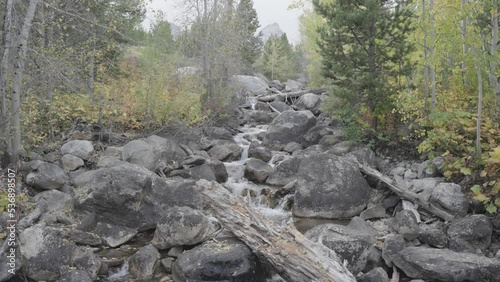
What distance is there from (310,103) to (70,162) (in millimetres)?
15124

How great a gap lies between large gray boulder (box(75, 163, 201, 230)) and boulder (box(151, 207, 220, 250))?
101 cm

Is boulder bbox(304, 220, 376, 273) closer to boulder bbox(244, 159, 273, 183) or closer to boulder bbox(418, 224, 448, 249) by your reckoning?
boulder bbox(418, 224, 448, 249)

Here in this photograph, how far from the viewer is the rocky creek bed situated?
629 cm

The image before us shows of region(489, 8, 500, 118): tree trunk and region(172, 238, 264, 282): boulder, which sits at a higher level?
region(489, 8, 500, 118): tree trunk

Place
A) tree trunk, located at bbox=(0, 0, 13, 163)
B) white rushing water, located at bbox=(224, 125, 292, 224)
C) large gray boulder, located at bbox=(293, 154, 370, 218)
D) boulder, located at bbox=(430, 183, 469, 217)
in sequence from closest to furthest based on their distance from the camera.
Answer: boulder, located at bbox=(430, 183, 469, 217), tree trunk, located at bbox=(0, 0, 13, 163), large gray boulder, located at bbox=(293, 154, 370, 218), white rushing water, located at bbox=(224, 125, 292, 224)

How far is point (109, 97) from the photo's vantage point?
1342 cm

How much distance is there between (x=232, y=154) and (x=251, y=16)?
1200 inches

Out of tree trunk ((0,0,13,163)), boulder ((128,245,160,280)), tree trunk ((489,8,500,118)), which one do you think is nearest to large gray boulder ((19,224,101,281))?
boulder ((128,245,160,280))

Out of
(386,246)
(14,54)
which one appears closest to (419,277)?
(386,246)

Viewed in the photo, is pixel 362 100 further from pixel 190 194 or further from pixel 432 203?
pixel 190 194

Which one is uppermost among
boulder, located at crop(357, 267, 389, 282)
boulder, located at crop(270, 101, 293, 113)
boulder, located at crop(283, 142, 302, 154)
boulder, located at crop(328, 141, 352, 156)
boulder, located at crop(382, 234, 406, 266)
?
boulder, located at crop(270, 101, 293, 113)

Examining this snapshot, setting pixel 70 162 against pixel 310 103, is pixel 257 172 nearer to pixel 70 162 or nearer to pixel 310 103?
pixel 70 162

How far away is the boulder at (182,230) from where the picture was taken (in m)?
7.39

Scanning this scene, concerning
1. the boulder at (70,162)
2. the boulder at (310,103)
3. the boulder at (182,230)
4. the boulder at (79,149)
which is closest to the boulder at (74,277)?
the boulder at (182,230)
